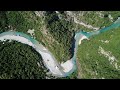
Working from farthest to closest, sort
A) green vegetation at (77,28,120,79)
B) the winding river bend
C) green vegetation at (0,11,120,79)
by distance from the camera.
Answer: the winding river bend < green vegetation at (0,11,120,79) < green vegetation at (77,28,120,79)

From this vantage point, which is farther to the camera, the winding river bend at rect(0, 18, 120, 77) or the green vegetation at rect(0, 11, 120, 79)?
the winding river bend at rect(0, 18, 120, 77)

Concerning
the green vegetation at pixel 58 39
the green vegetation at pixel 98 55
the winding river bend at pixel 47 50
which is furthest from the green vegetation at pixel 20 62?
the green vegetation at pixel 98 55

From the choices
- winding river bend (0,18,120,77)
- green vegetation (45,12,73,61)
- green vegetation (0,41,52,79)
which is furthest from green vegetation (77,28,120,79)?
green vegetation (0,41,52,79)

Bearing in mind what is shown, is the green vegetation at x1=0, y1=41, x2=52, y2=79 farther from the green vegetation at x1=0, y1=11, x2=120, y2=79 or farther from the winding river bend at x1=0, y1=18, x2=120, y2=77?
the winding river bend at x1=0, y1=18, x2=120, y2=77

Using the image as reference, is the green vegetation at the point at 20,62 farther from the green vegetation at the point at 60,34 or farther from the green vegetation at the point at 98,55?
the green vegetation at the point at 98,55

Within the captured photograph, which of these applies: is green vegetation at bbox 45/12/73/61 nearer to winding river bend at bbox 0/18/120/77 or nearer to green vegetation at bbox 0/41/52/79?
winding river bend at bbox 0/18/120/77

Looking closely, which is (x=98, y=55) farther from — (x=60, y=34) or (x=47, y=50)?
(x=47, y=50)

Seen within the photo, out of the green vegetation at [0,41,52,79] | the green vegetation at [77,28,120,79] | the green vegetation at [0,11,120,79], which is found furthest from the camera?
the green vegetation at [0,11,120,79]

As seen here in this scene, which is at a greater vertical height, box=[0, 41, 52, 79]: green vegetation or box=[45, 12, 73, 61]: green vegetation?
box=[45, 12, 73, 61]: green vegetation
